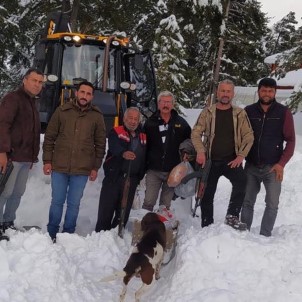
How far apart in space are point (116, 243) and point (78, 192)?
2.61ft

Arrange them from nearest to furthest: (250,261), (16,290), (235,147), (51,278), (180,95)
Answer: (16,290)
(51,278)
(250,261)
(235,147)
(180,95)

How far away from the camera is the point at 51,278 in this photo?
3.90 metres

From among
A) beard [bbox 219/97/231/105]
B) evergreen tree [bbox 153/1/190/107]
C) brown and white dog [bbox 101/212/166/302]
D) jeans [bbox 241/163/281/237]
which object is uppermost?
evergreen tree [bbox 153/1/190/107]

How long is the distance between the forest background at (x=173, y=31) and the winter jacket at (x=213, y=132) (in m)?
6.23

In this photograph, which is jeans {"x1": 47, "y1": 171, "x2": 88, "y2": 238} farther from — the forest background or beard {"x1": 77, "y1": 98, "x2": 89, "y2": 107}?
the forest background

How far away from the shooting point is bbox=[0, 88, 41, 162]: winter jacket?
4.41m

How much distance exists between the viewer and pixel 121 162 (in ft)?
17.3

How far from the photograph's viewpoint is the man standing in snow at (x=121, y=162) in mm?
5199

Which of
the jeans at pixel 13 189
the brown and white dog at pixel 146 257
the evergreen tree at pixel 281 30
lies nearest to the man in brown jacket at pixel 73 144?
the jeans at pixel 13 189

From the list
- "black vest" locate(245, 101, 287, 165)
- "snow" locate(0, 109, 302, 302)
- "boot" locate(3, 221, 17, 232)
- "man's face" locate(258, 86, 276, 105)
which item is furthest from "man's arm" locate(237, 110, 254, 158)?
"boot" locate(3, 221, 17, 232)

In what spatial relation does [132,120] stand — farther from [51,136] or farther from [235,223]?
[235,223]

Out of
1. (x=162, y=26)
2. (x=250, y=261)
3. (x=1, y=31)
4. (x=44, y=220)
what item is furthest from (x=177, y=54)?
(x=250, y=261)

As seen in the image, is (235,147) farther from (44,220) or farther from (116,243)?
(44,220)

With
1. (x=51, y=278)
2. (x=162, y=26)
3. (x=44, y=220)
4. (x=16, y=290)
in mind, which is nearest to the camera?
(x=16, y=290)
